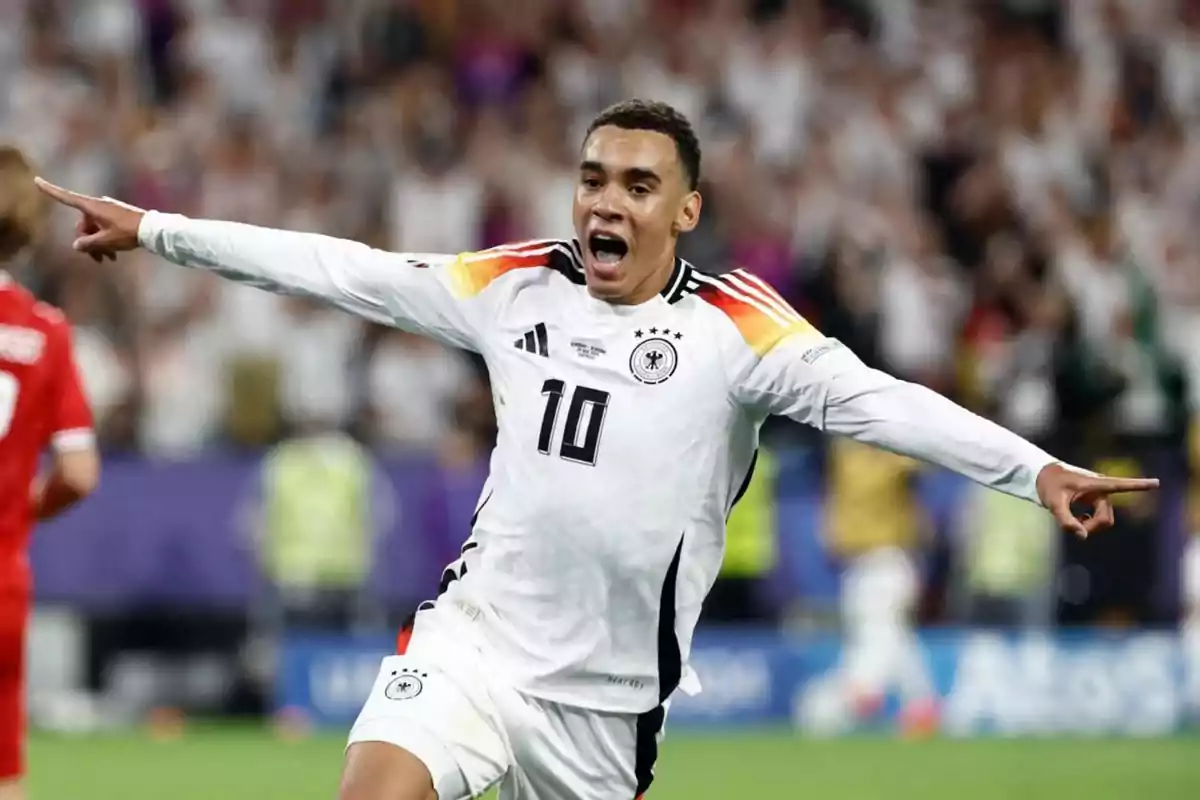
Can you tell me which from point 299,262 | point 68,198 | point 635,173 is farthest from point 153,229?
point 635,173

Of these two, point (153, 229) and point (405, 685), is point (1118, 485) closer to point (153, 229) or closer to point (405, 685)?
point (405, 685)

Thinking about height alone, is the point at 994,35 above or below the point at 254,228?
above

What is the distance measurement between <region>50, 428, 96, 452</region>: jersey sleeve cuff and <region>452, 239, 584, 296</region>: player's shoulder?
172 cm

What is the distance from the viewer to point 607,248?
6250 mm

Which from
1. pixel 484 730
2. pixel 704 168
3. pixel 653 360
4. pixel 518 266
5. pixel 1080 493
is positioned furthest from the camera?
pixel 704 168

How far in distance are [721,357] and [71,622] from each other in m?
10.3

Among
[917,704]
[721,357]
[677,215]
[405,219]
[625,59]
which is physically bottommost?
[917,704]

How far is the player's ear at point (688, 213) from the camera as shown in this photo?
20.9 feet

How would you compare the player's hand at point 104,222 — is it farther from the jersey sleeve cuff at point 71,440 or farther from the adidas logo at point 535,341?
the jersey sleeve cuff at point 71,440

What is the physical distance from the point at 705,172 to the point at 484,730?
38.5 ft

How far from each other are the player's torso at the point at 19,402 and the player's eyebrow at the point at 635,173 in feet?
6.77

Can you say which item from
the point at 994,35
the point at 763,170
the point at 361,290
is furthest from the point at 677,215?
the point at 994,35

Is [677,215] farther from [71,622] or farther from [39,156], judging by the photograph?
[39,156]

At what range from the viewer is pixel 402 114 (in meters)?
17.6
